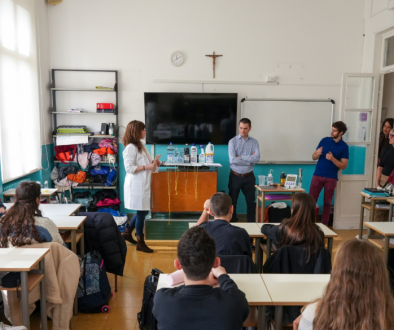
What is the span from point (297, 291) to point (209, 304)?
2.41 feet

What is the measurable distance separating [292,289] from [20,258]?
1.63m

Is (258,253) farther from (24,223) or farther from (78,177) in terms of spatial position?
(78,177)

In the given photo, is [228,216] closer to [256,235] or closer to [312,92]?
[256,235]

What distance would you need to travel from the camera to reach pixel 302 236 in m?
Answer: 2.31

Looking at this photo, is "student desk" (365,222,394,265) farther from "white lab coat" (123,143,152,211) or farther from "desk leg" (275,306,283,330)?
"white lab coat" (123,143,152,211)

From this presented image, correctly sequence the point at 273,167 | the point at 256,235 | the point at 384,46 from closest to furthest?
the point at 256,235, the point at 384,46, the point at 273,167

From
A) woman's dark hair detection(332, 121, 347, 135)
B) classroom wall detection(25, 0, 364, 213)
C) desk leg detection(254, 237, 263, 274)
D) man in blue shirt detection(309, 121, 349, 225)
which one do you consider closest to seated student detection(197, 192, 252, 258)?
desk leg detection(254, 237, 263, 274)

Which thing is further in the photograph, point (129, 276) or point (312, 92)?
point (312, 92)

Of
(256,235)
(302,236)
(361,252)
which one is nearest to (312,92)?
(256,235)

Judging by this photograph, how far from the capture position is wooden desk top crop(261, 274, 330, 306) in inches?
70.3

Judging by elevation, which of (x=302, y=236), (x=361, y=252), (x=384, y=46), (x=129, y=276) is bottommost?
(x=129, y=276)

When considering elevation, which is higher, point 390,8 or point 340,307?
point 390,8

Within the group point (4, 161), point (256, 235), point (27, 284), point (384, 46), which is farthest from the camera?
point (384, 46)

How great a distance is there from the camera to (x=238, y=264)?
2.10 meters
